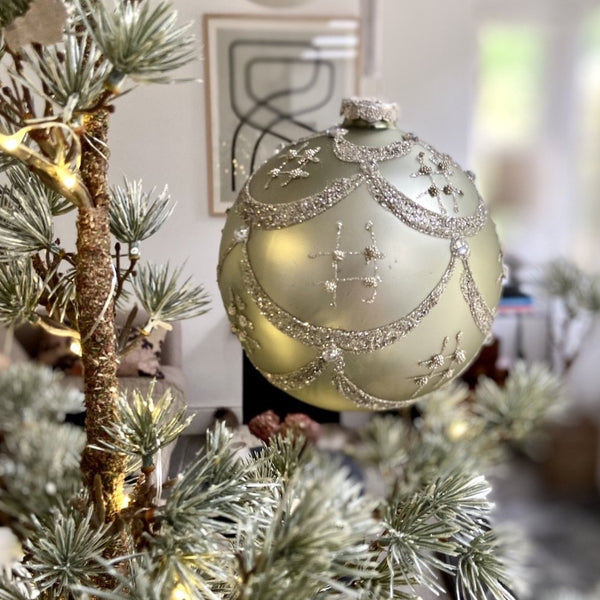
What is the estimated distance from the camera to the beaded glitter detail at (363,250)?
49 cm

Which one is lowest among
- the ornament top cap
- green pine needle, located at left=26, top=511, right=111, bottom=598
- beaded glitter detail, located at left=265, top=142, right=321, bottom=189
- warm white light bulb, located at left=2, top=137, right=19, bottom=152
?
green pine needle, located at left=26, top=511, right=111, bottom=598

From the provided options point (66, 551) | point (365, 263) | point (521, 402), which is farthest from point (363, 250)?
point (521, 402)

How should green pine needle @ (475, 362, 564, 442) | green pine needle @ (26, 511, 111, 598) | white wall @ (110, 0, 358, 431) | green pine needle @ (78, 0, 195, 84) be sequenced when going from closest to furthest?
green pine needle @ (78, 0, 195, 84) < green pine needle @ (26, 511, 111, 598) < white wall @ (110, 0, 358, 431) < green pine needle @ (475, 362, 564, 442)

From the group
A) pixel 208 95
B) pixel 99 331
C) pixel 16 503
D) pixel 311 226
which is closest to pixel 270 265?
pixel 311 226

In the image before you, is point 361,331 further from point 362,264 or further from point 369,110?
point 369,110

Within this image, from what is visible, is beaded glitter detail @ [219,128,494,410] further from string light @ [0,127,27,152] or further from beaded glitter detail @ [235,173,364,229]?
string light @ [0,127,27,152]

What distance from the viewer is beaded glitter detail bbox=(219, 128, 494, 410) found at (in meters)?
0.49

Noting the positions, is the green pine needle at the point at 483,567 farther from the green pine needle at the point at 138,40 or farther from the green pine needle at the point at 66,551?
the green pine needle at the point at 138,40

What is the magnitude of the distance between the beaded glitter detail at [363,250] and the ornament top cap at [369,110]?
0.07 feet

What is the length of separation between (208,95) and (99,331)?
28 cm

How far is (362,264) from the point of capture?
48 cm

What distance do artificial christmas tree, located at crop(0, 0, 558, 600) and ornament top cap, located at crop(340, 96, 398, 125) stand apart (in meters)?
0.15

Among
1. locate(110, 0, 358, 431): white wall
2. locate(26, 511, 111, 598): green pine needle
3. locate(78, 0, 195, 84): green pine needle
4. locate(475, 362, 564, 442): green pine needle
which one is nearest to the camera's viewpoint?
locate(78, 0, 195, 84): green pine needle

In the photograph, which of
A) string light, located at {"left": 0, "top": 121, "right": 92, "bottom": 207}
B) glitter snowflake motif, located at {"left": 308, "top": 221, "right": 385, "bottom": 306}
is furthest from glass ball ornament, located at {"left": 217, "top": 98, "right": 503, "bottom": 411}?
string light, located at {"left": 0, "top": 121, "right": 92, "bottom": 207}
